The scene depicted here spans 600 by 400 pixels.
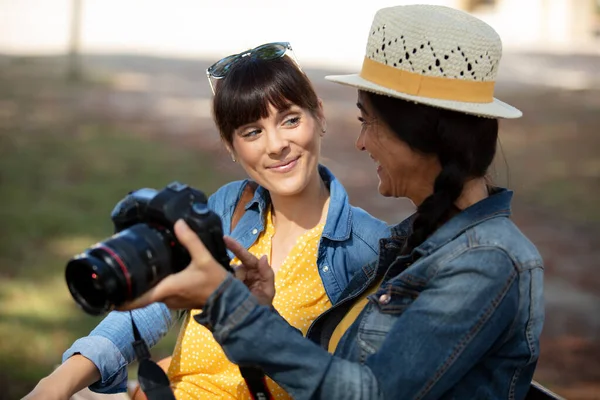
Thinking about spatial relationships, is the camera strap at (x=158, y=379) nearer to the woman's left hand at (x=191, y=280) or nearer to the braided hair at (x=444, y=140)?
the woman's left hand at (x=191, y=280)

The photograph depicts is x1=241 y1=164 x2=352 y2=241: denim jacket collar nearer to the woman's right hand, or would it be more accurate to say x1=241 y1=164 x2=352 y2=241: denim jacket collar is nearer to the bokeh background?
the woman's right hand

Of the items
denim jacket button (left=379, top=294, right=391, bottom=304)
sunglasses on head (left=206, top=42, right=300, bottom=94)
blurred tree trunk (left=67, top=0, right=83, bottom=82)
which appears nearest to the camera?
denim jacket button (left=379, top=294, right=391, bottom=304)

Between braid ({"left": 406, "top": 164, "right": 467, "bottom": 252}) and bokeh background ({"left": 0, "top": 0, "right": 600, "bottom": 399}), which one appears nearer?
braid ({"left": 406, "top": 164, "right": 467, "bottom": 252})

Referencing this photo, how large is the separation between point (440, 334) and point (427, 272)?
19 centimetres

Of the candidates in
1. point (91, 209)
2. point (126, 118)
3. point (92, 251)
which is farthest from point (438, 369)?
point (126, 118)

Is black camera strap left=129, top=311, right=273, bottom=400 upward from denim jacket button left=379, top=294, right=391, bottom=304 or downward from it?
downward

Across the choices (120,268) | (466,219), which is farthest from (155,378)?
(466,219)

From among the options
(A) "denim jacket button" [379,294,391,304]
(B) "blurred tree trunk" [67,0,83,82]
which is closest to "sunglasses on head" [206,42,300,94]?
(A) "denim jacket button" [379,294,391,304]

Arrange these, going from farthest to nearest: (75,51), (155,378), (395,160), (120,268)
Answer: (75,51)
(155,378)
(395,160)
(120,268)

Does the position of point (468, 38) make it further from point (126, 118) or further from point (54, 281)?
point (126, 118)

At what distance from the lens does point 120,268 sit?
1.97 meters

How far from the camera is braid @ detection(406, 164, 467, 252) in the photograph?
2168 mm

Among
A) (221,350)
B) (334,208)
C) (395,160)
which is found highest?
(395,160)

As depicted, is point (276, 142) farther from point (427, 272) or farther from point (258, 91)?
point (427, 272)
